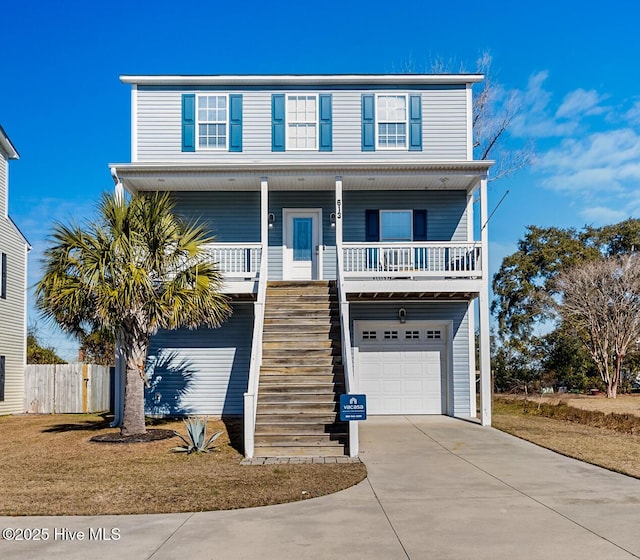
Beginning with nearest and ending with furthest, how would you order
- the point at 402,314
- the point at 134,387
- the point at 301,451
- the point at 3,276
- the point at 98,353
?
1. the point at 301,451
2. the point at 134,387
3. the point at 402,314
4. the point at 3,276
5. the point at 98,353

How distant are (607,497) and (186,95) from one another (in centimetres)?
1388

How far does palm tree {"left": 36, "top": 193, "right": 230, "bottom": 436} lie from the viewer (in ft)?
38.5

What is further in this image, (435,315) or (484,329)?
(435,315)

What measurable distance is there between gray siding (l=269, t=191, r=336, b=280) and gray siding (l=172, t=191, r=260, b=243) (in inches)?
19.6

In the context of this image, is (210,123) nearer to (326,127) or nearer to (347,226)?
(326,127)

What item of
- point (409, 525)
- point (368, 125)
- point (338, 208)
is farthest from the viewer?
point (368, 125)

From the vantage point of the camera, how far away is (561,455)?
35.0ft

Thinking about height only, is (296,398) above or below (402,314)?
below

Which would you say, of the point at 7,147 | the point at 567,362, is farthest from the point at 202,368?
the point at 567,362

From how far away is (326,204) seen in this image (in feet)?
56.0

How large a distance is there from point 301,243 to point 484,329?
5.23 metres

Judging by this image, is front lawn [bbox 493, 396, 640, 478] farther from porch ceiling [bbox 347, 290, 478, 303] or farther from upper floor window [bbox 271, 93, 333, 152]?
upper floor window [bbox 271, 93, 333, 152]

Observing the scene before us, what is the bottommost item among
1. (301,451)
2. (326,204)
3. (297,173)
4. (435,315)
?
(301,451)

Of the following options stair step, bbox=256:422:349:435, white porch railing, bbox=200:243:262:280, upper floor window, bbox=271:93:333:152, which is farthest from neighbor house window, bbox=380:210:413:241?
stair step, bbox=256:422:349:435
